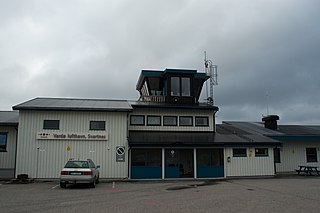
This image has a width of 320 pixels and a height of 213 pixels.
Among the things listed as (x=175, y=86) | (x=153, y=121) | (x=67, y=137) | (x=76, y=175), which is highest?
(x=175, y=86)

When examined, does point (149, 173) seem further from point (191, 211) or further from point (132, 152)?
point (191, 211)

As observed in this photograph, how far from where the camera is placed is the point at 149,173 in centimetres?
2116

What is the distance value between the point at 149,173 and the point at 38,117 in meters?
8.49

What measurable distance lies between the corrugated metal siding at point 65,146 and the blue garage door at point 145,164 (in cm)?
73

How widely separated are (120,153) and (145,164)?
1946mm

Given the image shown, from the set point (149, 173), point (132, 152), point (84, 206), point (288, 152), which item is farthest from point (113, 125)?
point (288, 152)

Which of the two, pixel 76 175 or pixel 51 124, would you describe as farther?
pixel 51 124

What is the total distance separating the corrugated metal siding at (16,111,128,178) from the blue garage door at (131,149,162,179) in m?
0.73

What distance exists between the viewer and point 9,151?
69.0ft

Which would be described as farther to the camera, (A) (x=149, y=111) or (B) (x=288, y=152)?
(B) (x=288, y=152)

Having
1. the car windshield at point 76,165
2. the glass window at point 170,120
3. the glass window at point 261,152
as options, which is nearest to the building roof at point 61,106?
the glass window at point 170,120

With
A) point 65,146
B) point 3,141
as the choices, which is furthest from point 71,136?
point 3,141

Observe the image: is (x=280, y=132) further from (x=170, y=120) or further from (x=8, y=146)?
(x=8, y=146)

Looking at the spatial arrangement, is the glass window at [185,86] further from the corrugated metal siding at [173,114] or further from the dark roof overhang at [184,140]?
the dark roof overhang at [184,140]
